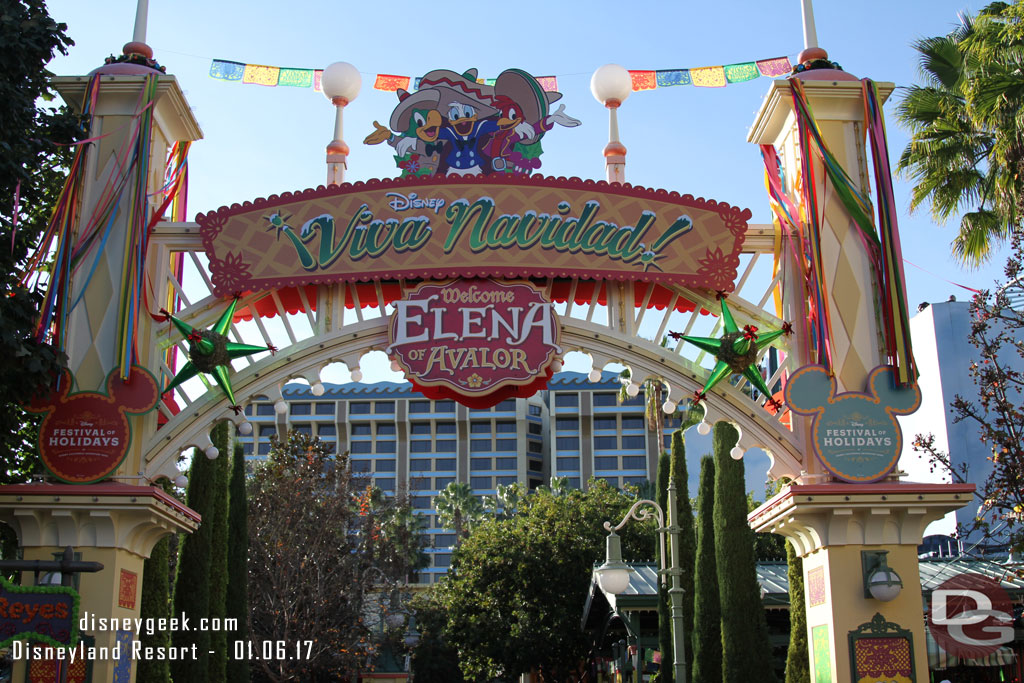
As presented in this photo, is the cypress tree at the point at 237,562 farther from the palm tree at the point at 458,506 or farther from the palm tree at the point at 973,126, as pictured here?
the palm tree at the point at 458,506

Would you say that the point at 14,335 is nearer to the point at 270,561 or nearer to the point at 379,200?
the point at 379,200

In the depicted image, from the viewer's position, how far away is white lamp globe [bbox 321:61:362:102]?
1429 centimetres

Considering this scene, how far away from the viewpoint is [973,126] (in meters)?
16.6

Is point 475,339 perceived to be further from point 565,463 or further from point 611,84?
point 565,463

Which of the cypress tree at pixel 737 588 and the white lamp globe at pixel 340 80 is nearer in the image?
the white lamp globe at pixel 340 80

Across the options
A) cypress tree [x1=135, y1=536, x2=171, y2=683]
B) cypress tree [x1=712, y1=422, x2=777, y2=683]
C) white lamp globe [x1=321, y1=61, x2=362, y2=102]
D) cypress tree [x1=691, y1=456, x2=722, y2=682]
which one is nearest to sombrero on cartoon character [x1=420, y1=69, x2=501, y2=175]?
white lamp globe [x1=321, y1=61, x2=362, y2=102]

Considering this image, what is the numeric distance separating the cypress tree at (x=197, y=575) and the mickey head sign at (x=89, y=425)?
8.04 metres

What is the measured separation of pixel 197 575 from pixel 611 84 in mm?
12656

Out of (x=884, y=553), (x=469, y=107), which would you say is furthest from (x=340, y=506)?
(x=884, y=553)

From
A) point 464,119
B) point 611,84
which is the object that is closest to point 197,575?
point 464,119

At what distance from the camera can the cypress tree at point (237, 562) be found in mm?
22609

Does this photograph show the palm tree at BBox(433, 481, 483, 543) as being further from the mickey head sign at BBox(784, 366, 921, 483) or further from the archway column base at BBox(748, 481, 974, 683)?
the archway column base at BBox(748, 481, 974, 683)

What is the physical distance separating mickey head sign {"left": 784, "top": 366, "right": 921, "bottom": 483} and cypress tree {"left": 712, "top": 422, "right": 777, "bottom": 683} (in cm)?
846

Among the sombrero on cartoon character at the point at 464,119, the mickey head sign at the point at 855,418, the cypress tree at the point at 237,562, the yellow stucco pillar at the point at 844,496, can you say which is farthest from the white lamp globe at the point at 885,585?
the cypress tree at the point at 237,562
